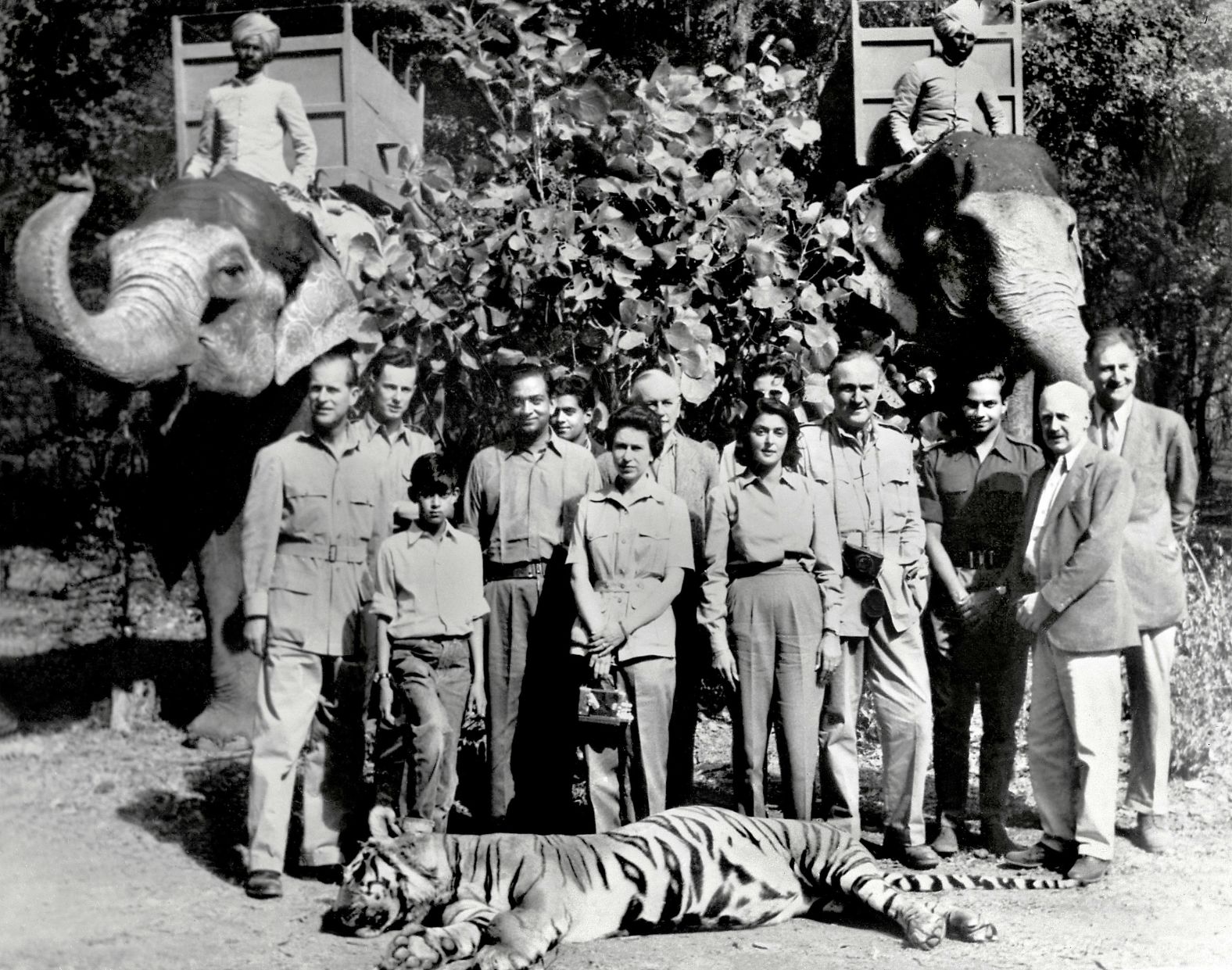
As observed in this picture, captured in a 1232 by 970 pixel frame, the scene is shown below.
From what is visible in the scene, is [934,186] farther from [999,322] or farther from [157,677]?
[157,677]

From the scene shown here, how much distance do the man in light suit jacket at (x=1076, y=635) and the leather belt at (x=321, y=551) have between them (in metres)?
2.31

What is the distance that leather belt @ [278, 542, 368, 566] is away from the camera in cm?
485

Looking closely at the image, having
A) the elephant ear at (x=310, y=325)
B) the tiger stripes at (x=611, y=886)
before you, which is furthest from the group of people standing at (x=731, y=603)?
the elephant ear at (x=310, y=325)

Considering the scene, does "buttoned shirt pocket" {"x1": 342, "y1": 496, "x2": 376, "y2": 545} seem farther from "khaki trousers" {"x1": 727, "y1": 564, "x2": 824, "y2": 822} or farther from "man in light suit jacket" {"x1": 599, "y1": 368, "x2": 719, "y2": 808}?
"khaki trousers" {"x1": 727, "y1": 564, "x2": 824, "y2": 822}

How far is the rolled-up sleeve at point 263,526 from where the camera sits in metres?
4.84

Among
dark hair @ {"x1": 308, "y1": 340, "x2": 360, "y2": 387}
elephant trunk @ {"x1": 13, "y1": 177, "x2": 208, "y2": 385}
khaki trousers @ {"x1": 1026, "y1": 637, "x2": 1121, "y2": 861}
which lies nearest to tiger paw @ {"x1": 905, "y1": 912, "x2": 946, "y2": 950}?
khaki trousers @ {"x1": 1026, "y1": 637, "x2": 1121, "y2": 861}

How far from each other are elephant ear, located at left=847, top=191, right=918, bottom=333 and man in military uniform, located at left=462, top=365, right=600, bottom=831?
2.94 m

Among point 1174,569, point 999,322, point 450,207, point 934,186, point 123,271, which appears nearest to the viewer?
point 1174,569

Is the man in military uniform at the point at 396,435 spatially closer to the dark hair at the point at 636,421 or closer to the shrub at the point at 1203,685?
the dark hair at the point at 636,421

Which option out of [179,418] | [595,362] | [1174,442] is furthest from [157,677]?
[1174,442]

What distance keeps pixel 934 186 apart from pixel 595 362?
9.24 ft

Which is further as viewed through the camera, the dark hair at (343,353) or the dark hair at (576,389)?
the dark hair at (343,353)

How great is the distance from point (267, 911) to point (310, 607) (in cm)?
96

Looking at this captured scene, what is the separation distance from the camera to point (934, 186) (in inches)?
307
